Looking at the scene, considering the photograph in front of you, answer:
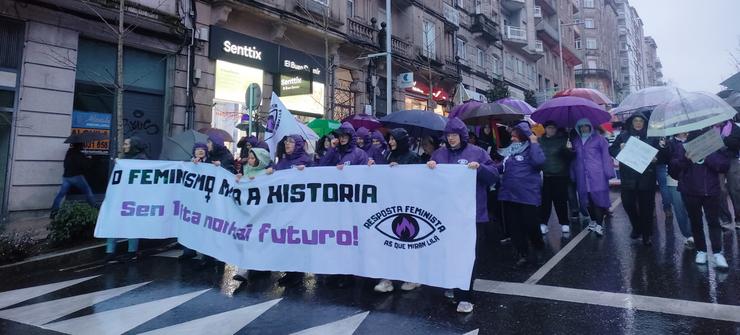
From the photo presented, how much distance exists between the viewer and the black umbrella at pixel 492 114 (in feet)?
26.3

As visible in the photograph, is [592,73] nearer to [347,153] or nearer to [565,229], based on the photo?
[565,229]

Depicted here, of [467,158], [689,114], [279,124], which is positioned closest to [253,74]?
[279,124]

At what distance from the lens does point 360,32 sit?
727 inches

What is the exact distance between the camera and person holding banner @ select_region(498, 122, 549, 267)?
17.3 ft

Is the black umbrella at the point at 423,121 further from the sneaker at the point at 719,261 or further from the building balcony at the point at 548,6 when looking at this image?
the building balcony at the point at 548,6

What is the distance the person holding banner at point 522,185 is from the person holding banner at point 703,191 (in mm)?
1650

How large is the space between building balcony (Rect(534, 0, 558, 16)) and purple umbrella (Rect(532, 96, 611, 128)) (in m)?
38.8

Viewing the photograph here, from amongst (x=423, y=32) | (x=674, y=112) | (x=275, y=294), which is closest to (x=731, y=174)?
(x=674, y=112)

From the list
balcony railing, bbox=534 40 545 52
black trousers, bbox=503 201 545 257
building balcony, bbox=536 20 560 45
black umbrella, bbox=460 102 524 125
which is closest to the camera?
black trousers, bbox=503 201 545 257

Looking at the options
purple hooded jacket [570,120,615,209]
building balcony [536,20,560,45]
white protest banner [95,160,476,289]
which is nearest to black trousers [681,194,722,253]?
purple hooded jacket [570,120,615,209]

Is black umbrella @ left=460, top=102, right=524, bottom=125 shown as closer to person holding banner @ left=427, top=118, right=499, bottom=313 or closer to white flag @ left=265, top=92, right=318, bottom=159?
white flag @ left=265, top=92, right=318, bottom=159

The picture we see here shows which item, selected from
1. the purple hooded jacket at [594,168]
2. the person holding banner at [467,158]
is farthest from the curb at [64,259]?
the purple hooded jacket at [594,168]

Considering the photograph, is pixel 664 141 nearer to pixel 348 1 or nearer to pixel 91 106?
pixel 91 106

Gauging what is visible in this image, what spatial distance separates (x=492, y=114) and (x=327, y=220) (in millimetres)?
4662
